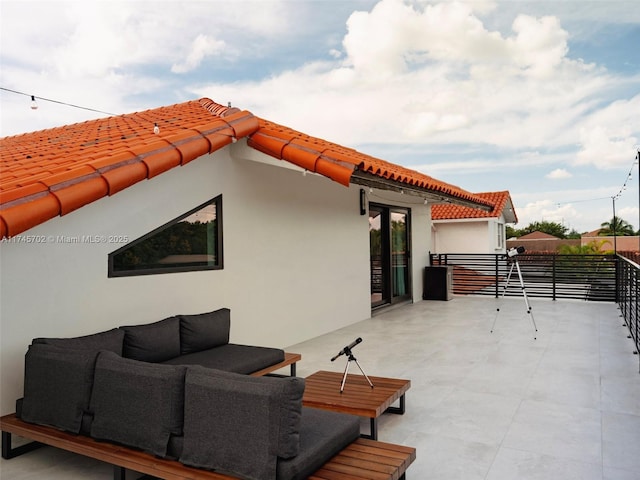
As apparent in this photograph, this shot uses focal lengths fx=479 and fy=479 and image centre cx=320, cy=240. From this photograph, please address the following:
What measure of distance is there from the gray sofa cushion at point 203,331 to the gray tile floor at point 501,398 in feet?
3.96

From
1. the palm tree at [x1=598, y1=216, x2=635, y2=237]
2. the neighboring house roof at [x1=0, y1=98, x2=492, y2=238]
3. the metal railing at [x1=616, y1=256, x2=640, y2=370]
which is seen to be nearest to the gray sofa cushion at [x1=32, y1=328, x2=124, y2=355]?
the neighboring house roof at [x1=0, y1=98, x2=492, y2=238]

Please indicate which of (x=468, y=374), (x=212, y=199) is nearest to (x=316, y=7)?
(x=212, y=199)

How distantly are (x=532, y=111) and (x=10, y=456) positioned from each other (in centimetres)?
1791

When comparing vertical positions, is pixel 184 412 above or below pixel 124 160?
below

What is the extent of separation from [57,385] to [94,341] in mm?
606

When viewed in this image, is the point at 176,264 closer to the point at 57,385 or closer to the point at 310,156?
the point at 310,156

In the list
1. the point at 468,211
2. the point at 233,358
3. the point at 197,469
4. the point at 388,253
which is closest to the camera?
the point at 197,469

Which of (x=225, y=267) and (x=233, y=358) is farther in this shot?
(x=225, y=267)

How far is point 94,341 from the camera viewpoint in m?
3.96

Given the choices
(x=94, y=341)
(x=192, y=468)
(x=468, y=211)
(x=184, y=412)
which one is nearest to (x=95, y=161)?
(x=94, y=341)

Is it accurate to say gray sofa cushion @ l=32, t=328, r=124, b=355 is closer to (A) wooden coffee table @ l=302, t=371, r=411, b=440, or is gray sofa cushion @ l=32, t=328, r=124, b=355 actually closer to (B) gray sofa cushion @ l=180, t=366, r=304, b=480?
(B) gray sofa cushion @ l=180, t=366, r=304, b=480

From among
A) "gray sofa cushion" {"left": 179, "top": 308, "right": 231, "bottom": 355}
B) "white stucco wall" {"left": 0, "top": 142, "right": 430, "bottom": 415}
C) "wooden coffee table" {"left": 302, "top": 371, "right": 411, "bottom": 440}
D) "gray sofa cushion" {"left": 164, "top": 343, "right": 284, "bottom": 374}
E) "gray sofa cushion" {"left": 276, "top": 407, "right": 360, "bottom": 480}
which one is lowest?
"wooden coffee table" {"left": 302, "top": 371, "right": 411, "bottom": 440}

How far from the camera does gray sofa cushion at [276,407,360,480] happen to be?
2.54 metres

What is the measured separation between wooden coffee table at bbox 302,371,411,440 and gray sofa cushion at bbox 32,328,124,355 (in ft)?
5.50
